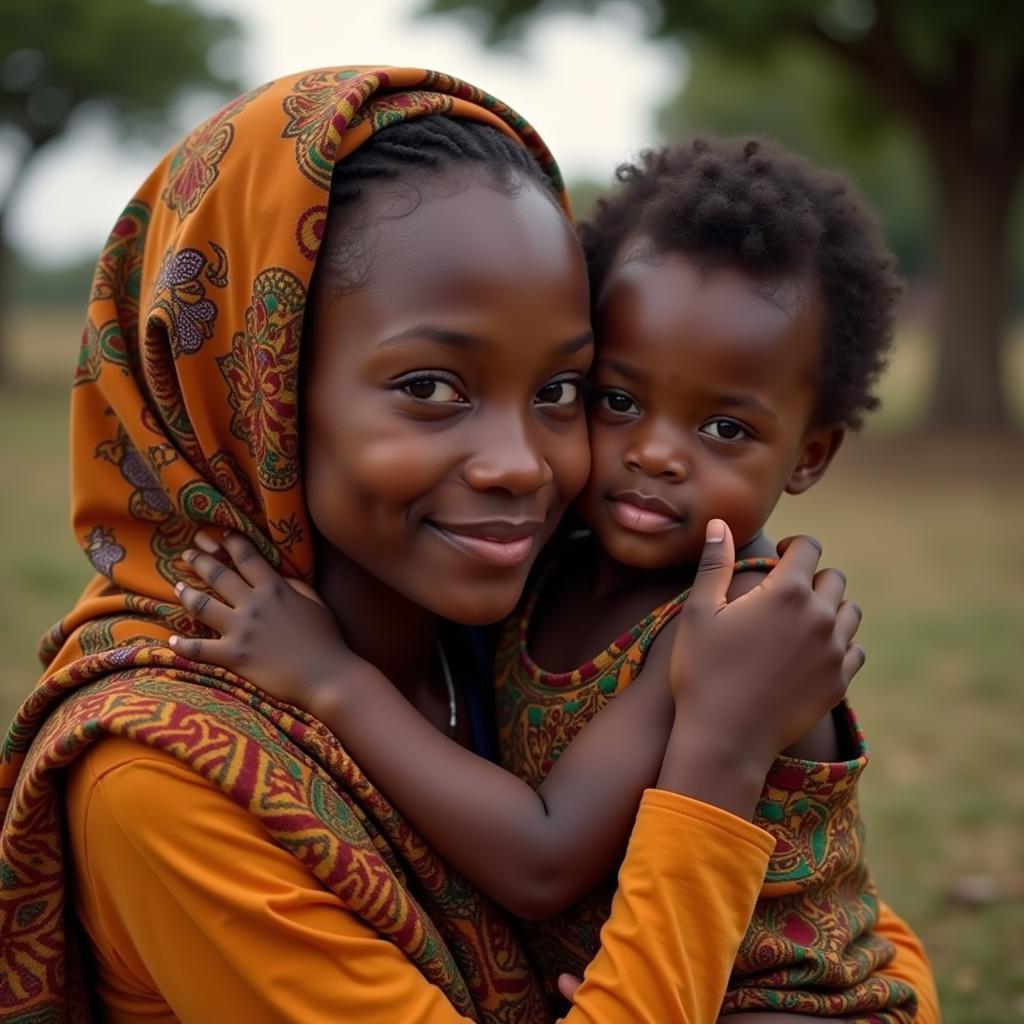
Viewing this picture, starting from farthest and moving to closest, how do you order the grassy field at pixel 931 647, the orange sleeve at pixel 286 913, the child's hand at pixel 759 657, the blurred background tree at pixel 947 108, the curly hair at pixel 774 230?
1. the blurred background tree at pixel 947 108
2. the grassy field at pixel 931 647
3. the curly hair at pixel 774 230
4. the child's hand at pixel 759 657
5. the orange sleeve at pixel 286 913

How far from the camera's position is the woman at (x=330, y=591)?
1.67m

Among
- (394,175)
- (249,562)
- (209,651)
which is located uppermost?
(394,175)

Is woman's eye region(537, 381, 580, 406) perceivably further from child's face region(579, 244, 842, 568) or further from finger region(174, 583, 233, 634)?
finger region(174, 583, 233, 634)

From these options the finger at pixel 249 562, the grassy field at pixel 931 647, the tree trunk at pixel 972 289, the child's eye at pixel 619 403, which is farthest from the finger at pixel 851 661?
the tree trunk at pixel 972 289

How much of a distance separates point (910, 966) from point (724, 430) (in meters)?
1.05

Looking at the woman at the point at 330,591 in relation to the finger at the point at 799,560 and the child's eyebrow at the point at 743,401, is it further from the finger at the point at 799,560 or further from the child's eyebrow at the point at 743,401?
the child's eyebrow at the point at 743,401

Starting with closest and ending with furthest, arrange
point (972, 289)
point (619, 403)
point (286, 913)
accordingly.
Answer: point (286, 913) → point (619, 403) → point (972, 289)

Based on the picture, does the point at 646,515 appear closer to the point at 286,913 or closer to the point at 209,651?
the point at 209,651

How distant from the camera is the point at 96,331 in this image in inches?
86.2

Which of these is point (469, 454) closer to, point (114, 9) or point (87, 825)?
point (87, 825)

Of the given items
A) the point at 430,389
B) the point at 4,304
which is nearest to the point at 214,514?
the point at 430,389

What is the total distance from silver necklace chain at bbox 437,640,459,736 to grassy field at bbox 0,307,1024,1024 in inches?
85.8

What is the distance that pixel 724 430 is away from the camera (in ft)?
7.23

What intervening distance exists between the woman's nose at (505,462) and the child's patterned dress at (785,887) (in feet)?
1.19
